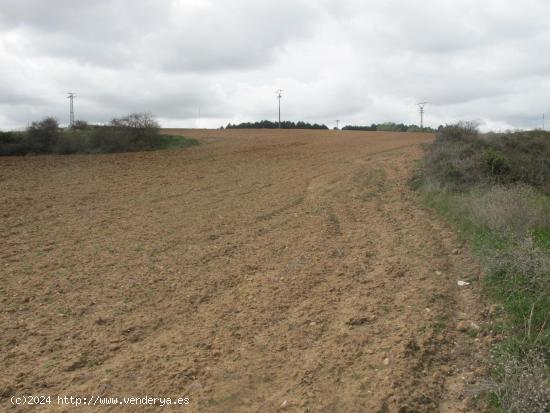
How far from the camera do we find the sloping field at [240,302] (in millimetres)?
4551

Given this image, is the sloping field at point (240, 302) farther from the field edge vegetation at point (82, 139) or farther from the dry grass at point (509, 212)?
the field edge vegetation at point (82, 139)

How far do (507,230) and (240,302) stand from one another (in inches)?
164

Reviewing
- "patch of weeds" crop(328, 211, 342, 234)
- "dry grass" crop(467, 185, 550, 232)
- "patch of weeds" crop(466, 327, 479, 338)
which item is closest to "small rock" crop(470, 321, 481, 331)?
"patch of weeds" crop(466, 327, 479, 338)

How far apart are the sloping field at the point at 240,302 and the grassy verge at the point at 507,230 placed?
1.18 feet

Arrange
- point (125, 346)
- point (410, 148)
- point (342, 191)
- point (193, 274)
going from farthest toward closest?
point (410, 148) → point (342, 191) → point (193, 274) → point (125, 346)

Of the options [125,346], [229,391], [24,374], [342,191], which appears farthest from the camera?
[342,191]

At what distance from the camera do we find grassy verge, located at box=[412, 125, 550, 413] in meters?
4.44

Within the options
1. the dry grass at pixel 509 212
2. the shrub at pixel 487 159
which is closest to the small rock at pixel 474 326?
the dry grass at pixel 509 212

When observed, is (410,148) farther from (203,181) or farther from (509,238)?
(509,238)

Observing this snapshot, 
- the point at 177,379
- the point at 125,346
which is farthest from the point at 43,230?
the point at 177,379

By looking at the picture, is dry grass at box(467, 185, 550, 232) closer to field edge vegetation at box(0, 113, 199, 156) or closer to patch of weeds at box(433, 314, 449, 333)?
patch of weeds at box(433, 314, 449, 333)

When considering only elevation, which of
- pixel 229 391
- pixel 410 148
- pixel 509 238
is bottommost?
pixel 229 391

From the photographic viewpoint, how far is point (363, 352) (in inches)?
199

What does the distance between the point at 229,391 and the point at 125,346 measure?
140cm
